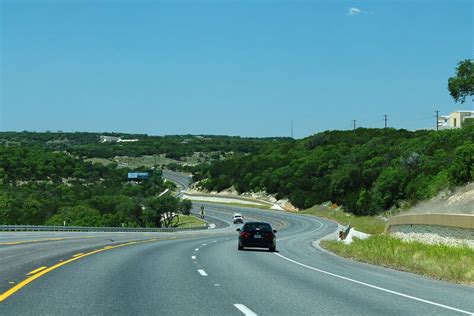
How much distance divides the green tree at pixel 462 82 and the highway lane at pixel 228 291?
54.1 meters

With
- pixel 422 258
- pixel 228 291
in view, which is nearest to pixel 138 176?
pixel 422 258

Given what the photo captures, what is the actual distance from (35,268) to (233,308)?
9.00m

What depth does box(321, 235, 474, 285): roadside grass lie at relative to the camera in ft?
61.7

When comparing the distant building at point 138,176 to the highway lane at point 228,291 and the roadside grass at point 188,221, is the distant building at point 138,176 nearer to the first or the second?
the roadside grass at point 188,221

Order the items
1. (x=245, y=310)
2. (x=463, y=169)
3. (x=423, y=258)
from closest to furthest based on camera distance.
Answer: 1. (x=245, y=310)
2. (x=423, y=258)
3. (x=463, y=169)

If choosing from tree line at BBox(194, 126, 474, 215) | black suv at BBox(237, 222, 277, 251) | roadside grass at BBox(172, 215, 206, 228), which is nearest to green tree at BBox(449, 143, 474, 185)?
tree line at BBox(194, 126, 474, 215)

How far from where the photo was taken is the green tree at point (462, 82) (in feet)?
238

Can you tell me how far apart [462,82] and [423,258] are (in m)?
54.4

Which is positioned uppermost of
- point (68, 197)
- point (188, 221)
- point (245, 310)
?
point (245, 310)

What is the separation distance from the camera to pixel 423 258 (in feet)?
72.2

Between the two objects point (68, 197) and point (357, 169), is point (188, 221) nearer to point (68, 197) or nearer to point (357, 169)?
point (68, 197)

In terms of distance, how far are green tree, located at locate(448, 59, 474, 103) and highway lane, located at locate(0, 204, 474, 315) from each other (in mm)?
54056

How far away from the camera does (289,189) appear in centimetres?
13712

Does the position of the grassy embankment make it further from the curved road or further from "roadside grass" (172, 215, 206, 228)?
"roadside grass" (172, 215, 206, 228)
